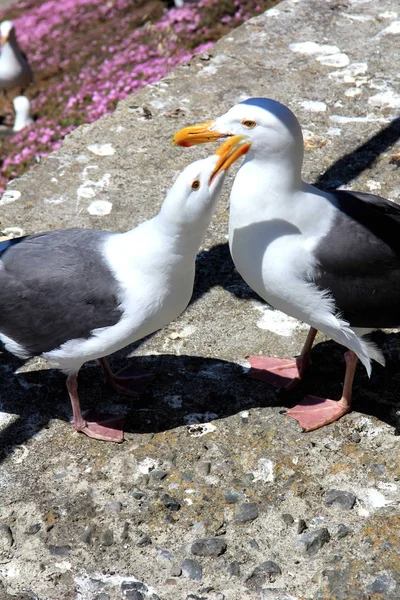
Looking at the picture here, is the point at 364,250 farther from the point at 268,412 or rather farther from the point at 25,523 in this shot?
the point at 25,523

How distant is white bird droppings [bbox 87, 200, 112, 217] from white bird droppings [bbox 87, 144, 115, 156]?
484mm

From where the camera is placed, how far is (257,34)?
641cm

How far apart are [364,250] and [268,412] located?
88 cm

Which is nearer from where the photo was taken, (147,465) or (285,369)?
(147,465)

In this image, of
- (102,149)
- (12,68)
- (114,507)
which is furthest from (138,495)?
(12,68)

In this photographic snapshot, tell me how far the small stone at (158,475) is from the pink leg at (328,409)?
646 mm

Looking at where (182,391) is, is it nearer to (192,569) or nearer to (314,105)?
(192,569)

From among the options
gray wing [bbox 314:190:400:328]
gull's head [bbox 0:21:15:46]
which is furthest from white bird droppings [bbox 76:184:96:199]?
gull's head [bbox 0:21:15:46]

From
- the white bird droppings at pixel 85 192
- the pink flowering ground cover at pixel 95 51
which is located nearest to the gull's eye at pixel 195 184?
the white bird droppings at pixel 85 192

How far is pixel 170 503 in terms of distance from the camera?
335cm

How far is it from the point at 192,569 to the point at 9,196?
270 cm

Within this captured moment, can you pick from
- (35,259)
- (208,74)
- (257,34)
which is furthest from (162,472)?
(257,34)

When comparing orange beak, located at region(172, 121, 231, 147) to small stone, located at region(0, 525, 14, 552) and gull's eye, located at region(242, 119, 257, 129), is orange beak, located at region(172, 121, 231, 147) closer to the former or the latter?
gull's eye, located at region(242, 119, 257, 129)

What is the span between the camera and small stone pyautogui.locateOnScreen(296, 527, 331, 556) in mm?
3164
